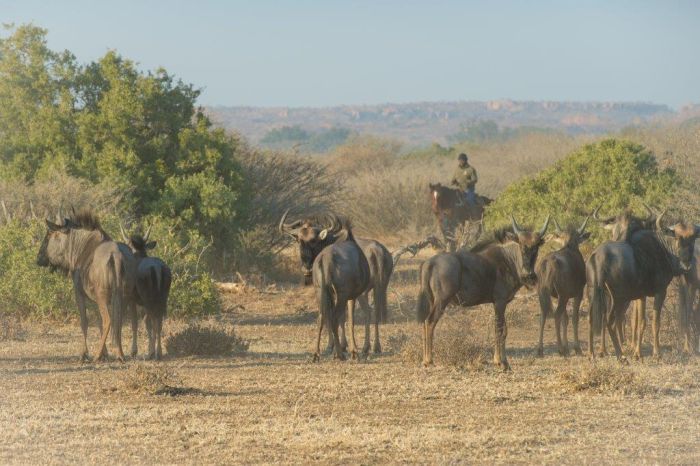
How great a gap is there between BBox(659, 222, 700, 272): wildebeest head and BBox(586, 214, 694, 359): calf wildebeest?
0.04 ft

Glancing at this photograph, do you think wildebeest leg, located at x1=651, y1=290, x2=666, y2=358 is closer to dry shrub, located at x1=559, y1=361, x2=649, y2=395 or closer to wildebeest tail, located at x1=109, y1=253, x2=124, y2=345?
dry shrub, located at x1=559, y1=361, x2=649, y2=395

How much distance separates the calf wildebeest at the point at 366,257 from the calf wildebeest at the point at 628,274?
3.22 meters

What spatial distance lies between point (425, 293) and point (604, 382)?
10.1 ft

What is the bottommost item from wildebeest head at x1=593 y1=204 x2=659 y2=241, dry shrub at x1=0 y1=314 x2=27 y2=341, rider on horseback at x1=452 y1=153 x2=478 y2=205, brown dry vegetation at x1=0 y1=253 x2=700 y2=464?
dry shrub at x1=0 y1=314 x2=27 y2=341

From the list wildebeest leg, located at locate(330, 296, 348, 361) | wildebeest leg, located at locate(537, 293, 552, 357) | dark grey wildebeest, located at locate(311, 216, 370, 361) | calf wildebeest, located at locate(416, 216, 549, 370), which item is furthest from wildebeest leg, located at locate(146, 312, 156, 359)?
wildebeest leg, located at locate(537, 293, 552, 357)

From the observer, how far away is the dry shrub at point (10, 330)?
19469 mm

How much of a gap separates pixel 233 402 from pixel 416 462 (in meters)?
3.34

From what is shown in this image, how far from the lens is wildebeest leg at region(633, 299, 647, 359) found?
16953 millimetres

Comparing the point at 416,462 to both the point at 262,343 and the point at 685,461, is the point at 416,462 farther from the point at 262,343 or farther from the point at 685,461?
the point at 262,343

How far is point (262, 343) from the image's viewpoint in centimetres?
1961

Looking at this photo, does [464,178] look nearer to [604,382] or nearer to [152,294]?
[152,294]

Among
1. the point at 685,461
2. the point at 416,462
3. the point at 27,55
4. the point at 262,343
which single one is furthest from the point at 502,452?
the point at 27,55

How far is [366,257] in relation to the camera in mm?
18672

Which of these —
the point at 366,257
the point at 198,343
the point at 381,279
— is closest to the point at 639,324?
the point at 381,279
